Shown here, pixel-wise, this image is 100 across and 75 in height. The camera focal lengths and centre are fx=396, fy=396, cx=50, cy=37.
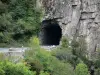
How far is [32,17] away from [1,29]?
495cm

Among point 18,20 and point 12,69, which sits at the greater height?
point 18,20

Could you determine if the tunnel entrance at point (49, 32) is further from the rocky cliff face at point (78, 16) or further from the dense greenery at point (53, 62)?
the dense greenery at point (53, 62)

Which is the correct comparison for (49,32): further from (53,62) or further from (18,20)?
(53,62)

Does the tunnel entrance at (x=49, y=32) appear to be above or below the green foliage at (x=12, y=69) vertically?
below

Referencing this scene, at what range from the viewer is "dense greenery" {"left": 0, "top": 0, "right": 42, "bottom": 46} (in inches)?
1617

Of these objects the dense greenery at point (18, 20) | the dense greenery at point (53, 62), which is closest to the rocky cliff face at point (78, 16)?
the dense greenery at point (18, 20)

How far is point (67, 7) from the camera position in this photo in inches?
1829

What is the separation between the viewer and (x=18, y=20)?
1700 inches

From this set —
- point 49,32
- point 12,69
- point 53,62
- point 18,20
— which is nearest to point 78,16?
point 49,32

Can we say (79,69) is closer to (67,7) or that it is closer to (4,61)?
(4,61)

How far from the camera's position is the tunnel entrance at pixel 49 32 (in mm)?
47656

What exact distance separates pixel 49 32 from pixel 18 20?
8.88m

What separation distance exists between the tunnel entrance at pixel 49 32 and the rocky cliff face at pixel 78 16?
4.84 feet

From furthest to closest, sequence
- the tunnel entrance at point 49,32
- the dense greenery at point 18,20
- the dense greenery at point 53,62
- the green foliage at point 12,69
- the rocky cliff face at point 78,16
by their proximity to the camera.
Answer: the tunnel entrance at point 49,32 → the rocky cliff face at point 78,16 → the dense greenery at point 18,20 → the dense greenery at point 53,62 → the green foliage at point 12,69
